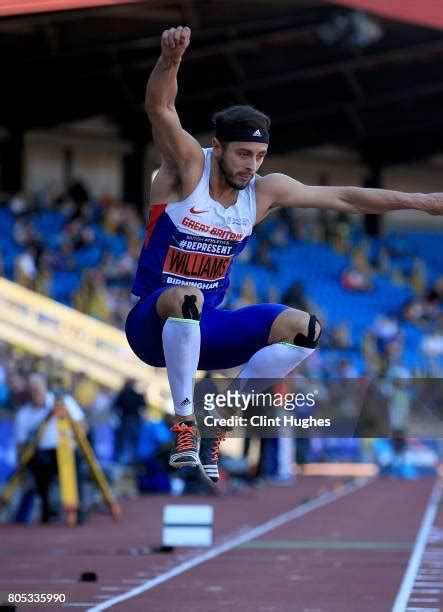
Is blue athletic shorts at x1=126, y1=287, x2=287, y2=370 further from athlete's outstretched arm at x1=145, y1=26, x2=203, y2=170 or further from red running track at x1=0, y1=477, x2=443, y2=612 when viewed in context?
red running track at x1=0, y1=477, x2=443, y2=612

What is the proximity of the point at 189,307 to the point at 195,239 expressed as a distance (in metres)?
0.39

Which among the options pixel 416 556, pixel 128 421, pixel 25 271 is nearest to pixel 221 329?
pixel 416 556

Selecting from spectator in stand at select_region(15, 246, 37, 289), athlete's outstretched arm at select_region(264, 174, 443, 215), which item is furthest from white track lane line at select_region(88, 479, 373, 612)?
spectator in stand at select_region(15, 246, 37, 289)

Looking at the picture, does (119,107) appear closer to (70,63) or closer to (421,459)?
(70,63)

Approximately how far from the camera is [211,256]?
22.1ft

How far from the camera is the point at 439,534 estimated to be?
13797mm

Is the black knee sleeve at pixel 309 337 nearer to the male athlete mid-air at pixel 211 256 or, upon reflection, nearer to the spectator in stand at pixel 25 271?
the male athlete mid-air at pixel 211 256

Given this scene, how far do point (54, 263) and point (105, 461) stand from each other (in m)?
8.22

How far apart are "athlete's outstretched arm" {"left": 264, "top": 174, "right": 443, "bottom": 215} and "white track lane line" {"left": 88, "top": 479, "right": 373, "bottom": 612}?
8.80ft

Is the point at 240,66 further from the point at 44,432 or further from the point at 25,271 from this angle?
the point at 44,432

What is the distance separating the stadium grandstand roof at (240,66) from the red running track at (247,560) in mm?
12261

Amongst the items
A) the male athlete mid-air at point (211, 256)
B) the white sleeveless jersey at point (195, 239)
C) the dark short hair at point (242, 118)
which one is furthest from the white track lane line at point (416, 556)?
the dark short hair at point (242, 118)

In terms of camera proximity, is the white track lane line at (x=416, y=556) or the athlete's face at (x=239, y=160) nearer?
the athlete's face at (x=239, y=160)

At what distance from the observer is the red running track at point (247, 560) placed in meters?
8.83
